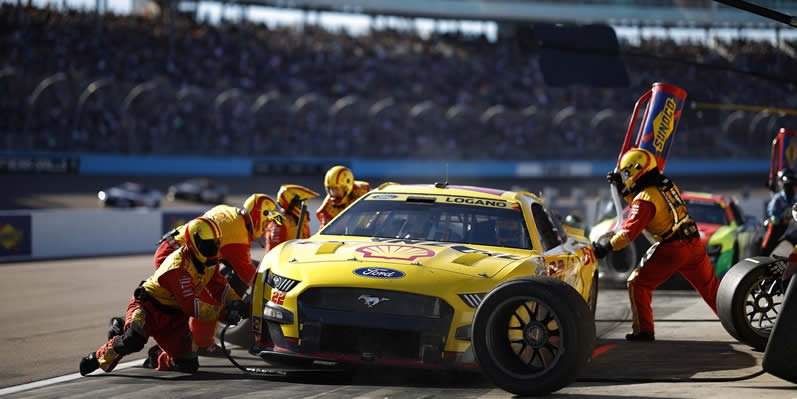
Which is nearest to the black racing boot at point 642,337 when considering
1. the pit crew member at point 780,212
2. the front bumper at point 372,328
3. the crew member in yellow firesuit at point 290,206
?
the front bumper at point 372,328

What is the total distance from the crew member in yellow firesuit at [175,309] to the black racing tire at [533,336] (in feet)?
6.26

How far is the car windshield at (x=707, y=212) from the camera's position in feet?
41.9

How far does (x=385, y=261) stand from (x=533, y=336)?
3.87ft

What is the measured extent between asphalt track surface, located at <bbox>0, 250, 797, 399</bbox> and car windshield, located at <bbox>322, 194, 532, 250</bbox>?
3.61 ft

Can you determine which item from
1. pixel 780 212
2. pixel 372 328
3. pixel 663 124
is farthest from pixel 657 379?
pixel 780 212

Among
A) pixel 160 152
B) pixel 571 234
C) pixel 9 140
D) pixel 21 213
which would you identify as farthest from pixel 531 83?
pixel 571 234

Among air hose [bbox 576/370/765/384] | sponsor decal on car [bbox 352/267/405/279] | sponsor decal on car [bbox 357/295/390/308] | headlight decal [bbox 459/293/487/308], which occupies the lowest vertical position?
air hose [bbox 576/370/765/384]

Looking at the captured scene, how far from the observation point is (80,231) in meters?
19.4

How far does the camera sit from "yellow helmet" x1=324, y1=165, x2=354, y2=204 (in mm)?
9578

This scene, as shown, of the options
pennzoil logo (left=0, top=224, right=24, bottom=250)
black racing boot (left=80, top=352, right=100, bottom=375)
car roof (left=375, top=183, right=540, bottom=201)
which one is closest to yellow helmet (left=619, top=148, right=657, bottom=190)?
car roof (left=375, top=183, right=540, bottom=201)

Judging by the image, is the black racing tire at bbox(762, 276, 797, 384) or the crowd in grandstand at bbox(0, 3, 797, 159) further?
the crowd in grandstand at bbox(0, 3, 797, 159)

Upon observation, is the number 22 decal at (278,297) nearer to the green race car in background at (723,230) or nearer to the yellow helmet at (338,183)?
the yellow helmet at (338,183)

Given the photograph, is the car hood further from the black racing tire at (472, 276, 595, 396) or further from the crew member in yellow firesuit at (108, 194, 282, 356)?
the crew member in yellow firesuit at (108, 194, 282, 356)

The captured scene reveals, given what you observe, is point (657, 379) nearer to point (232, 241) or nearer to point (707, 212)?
point (232, 241)
